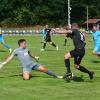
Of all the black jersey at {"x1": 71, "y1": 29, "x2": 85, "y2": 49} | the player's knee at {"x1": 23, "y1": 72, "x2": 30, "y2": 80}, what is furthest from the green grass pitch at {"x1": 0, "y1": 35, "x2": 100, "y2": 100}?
the black jersey at {"x1": 71, "y1": 29, "x2": 85, "y2": 49}

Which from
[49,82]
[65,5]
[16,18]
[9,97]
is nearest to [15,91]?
[9,97]

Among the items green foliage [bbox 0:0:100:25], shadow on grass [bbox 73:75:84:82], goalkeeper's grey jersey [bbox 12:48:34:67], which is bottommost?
green foliage [bbox 0:0:100:25]

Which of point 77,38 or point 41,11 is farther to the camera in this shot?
point 41,11

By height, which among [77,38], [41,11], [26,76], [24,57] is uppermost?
[77,38]

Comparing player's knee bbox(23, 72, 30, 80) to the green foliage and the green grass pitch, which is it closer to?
the green grass pitch

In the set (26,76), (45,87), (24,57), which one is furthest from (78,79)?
(45,87)

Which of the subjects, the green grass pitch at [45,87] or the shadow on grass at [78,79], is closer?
the green grass pitch at [45,87]

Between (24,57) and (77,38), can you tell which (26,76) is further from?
Result: (77,38)

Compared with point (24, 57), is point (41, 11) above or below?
below

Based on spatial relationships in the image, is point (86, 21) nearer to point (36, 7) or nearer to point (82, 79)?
point (36, 7)

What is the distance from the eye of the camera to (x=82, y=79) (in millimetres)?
15836

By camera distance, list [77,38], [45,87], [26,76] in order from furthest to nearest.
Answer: [26,76] → [77,38] → [45,87]

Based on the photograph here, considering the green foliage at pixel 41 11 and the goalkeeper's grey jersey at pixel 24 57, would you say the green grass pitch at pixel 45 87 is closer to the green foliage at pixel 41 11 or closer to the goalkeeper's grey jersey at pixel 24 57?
the goalkeeper's grey jersey at pixel 24 57

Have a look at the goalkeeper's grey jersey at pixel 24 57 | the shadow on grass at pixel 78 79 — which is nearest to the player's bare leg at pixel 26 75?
the goalkeeper's grey jersey at pixel 24 57
